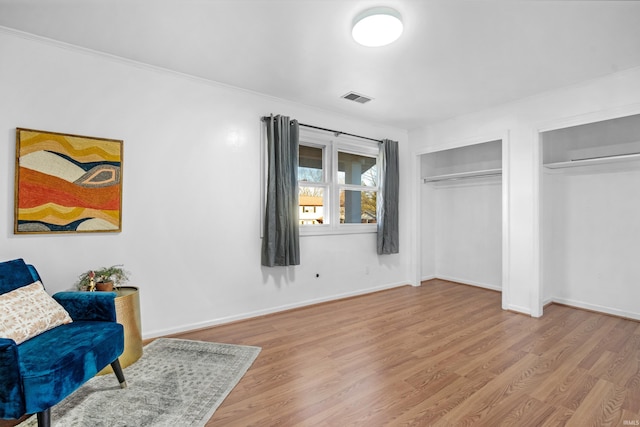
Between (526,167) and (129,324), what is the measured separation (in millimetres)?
4402

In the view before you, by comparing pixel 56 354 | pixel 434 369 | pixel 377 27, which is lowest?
pixel 434 369

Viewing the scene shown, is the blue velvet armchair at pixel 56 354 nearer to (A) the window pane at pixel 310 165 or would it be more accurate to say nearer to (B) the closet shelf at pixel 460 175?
(A) the window pane at pixel 310 165

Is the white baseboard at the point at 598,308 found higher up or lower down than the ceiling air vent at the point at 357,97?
lower down

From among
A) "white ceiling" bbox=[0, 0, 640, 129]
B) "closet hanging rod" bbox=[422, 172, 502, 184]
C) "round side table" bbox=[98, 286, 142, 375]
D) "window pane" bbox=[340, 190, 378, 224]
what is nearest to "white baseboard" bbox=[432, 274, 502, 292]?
"closet hanging rod" bbox=[422, 172, 502, 184]

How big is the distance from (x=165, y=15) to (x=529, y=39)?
2832mm

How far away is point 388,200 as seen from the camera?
4.80 m

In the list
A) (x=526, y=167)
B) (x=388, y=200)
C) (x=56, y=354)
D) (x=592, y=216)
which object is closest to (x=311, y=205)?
(x=388, y=200)

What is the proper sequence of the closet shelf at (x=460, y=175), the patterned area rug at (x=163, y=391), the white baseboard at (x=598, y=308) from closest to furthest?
the patterned area rug at (x=163, y=391) < the white baseboard at (x=598, y=308) < the closet shelf at (x=460, y=175)

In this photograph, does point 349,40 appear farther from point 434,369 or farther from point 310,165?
point 434,369

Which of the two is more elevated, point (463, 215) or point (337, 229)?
point (463, 215)

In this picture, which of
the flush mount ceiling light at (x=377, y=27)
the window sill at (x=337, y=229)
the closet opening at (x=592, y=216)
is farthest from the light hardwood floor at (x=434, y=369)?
the flush mount ceiling light at (x=377, y=27)

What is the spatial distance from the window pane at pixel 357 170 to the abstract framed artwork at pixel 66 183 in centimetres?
275

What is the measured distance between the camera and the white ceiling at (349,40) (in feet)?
7.18

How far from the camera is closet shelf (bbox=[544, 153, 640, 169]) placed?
3.31 metres
